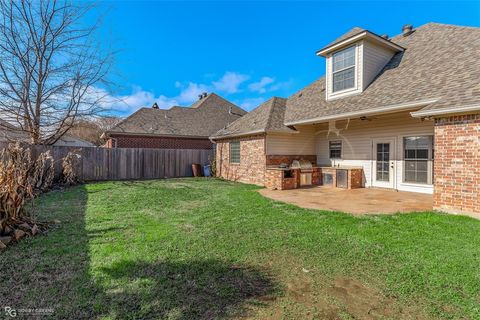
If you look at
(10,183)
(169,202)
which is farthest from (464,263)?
(10,183)

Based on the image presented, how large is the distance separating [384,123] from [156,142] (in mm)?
14174

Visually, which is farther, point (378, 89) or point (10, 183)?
point (378, 89)

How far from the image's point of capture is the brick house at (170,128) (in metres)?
17.6

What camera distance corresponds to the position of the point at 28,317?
2.35m

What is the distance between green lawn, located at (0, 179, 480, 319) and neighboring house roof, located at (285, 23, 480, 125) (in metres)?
3.14

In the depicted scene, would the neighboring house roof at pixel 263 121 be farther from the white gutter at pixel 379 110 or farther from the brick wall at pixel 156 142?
the brick wall at pixel 156 142

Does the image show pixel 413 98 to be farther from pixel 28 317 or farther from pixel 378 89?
pixel 28 317

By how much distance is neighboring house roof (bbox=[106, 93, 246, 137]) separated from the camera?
1798cm

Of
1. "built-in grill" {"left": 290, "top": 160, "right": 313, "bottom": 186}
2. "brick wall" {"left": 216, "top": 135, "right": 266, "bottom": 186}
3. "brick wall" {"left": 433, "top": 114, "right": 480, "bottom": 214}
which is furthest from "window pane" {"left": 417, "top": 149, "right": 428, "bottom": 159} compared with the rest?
"brick wall" {"left": 216, "top": 135, "right": 266, "bottom": 186}

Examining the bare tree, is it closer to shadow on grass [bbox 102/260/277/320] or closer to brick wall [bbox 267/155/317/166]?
brick wall [bbox 267/155/317/166]

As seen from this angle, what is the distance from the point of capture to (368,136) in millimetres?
10141

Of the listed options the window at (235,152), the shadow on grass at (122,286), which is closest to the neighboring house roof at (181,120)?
the window at (235,152)

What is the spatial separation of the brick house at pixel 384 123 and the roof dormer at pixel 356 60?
0.04 m

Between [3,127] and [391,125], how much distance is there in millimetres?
16286
